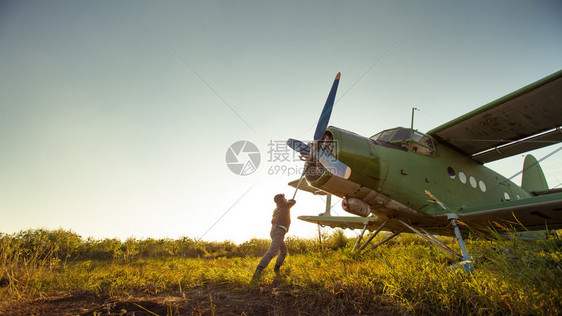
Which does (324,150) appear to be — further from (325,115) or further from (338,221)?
(338,221)

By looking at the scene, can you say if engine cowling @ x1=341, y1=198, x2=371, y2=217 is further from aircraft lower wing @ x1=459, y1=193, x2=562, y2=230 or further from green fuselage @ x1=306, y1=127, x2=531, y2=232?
aircraft lower wing @ x1=459, y1=193, x2=562, y2=230

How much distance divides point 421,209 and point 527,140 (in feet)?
13.4

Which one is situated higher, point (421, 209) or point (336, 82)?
point (336, 82)

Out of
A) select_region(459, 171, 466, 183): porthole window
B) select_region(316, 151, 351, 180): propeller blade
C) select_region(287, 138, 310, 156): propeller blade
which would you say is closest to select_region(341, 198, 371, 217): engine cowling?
select_region(316, 151, 351, 180): propeller blade

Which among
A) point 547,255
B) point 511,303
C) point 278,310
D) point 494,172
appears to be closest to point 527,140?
point 494,172

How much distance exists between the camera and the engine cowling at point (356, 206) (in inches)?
220

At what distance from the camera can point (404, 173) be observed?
5.77 meters

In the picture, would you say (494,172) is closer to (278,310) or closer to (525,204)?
(525,204)

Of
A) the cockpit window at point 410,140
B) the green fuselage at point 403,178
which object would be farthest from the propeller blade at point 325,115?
the cockpit window at point 410,140

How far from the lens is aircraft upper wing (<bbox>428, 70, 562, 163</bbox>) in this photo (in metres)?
5.37

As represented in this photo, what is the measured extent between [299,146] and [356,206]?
199 centimetres

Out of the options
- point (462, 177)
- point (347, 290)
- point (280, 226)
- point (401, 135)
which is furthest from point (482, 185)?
point (347, 290)

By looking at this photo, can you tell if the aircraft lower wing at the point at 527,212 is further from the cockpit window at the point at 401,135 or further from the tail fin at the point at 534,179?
the tail fin at the point at 534,179

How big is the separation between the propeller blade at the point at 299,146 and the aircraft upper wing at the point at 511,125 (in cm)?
388
